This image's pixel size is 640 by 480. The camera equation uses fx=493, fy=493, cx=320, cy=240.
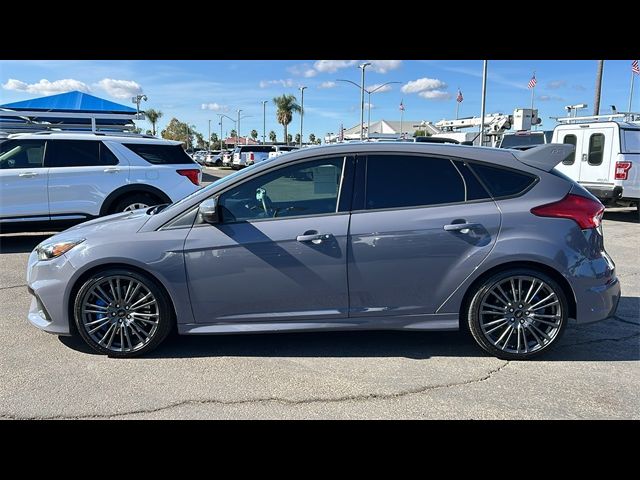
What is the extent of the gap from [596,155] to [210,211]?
1156 cm

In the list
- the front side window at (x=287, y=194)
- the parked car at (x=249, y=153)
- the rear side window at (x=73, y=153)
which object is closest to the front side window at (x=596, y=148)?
the front side window at (x=287, y=194)

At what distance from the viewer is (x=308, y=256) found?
3.73 metres

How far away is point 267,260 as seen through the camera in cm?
373

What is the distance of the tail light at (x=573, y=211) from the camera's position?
3811mm

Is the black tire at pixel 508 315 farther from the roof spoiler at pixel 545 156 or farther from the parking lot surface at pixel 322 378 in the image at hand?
the roof spoiler at pixel 545 156

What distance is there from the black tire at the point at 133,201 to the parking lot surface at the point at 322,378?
3593mm

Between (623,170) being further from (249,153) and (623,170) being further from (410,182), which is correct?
(249,153)

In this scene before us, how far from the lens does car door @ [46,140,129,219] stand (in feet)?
25.4

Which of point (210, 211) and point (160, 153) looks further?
point (160, 153)

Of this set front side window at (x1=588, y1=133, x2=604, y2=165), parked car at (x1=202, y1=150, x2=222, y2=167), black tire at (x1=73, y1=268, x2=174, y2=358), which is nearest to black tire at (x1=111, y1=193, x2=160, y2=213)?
black tire at (x1=73, y1=268, x2=174, y2=358)

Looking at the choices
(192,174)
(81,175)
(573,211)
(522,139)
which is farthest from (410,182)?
(522,139)
